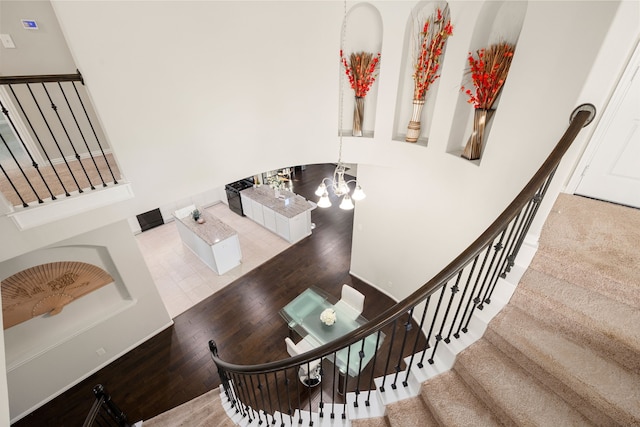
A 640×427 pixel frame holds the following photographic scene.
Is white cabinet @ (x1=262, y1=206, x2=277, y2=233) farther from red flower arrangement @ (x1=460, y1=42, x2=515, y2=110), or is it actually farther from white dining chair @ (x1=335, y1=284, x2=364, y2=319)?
red flower arrangement @ (x1=460, y1=42, x2=515, y2=110)

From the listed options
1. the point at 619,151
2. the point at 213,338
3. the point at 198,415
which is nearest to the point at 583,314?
the point at 619,151

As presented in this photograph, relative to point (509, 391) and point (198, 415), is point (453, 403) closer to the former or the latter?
point (509, 391)

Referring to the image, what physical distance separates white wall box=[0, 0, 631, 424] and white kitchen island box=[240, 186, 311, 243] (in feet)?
9.51

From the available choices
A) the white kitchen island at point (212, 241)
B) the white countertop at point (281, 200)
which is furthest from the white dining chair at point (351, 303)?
the white kitchen island at point (212, 241)

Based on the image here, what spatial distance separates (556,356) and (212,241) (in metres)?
5.92

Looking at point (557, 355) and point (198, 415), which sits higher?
point (557, 355)

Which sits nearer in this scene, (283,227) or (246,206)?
(283,227)

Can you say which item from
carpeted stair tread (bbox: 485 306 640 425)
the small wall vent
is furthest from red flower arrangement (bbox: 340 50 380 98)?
the small wall vent

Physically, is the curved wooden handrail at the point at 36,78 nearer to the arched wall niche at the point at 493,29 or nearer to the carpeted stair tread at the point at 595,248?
the arched wall niche at the point at 493,29

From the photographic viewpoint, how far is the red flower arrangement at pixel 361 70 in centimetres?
380

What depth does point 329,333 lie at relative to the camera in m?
4.15

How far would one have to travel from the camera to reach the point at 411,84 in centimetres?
379

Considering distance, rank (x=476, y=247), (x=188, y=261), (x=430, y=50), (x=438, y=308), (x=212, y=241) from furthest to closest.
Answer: (x=188, y=261) → (x=212, y=241) → (x=430, y=50) → (x=438, y=308) → (x=476, y=247)

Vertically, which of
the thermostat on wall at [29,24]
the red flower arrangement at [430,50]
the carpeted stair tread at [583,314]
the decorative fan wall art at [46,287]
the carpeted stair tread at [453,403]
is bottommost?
the decorative fan wall art at [46,287]
